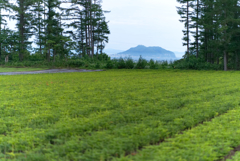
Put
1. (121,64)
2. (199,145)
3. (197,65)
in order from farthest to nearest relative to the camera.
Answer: (121,64), (197,65), (199,145)

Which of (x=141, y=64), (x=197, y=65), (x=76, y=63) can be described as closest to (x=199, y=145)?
(x=197, y=65)

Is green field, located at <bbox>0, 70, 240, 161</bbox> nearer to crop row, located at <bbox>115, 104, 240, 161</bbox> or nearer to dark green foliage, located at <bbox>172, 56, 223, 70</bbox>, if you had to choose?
crop row, located at <bbox>115, 104, 240, 161</bbox>

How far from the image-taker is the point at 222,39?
1809 cm

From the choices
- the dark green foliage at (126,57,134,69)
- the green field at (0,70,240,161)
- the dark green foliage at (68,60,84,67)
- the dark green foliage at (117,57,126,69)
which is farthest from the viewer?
the dark green foliage at (68,60,84,67)

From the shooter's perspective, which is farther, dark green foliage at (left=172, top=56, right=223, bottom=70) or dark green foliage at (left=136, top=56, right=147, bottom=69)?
dark green foliage at (left=136, top=56, right=147, bottom=69)

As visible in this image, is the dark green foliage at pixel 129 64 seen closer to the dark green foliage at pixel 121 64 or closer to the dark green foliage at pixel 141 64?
the dark green foliage at pixel 121 64

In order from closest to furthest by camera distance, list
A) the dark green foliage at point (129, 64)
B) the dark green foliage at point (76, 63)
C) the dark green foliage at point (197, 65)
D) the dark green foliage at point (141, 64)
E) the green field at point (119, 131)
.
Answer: the green field at point (119, 131) → the dark green foliage at point (197, 65) → the dark green foliage at point (141, 64) → the dark green foliage at point (129, 64) → the dark green foliage at point (76, 63)

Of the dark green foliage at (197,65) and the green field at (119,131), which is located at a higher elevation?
the dark green foliage at (197,65)

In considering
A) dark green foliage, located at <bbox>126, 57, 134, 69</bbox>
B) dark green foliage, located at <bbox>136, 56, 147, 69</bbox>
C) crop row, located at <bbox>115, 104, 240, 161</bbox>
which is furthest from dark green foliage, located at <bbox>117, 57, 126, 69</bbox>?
crop row, located at <bbox>115, 104, 240, 161</bbox>

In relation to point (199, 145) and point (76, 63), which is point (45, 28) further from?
point (199, 145)

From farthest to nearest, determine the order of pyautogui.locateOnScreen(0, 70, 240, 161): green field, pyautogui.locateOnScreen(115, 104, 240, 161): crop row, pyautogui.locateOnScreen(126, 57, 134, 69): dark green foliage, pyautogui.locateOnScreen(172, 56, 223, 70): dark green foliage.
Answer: pyautogui.locateOnScreen(126, 57, 134, 69): dark green foliage → pyautogui.locateOnScreen(172, 56, 223, 70): dark green foliage → pyautogui.locateOnScreen(0, 70, 240, 161): green field → pyautogui.locateOnScreen(115, 104, 240, 161): crop row

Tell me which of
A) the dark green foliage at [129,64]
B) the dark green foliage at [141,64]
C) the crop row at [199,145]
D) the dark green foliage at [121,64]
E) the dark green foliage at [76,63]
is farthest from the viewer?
the dark green foliage at [76,63]

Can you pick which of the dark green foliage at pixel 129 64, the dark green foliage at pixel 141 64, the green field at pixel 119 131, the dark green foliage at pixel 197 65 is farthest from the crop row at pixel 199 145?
the dark green foliage at pixel 129 64

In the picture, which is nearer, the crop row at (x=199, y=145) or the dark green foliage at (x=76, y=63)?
the crop row at (x=199, y=145)
